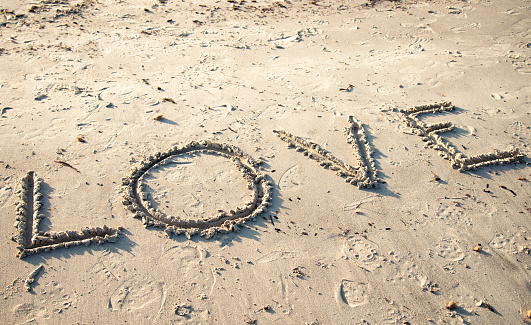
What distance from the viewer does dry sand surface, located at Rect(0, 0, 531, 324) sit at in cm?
289

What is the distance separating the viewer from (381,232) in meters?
3.39

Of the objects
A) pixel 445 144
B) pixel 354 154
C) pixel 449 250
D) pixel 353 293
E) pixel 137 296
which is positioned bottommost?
pixel 137 296

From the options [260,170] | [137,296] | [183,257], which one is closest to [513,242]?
[260,170]

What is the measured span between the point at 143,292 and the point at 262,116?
260 centimetres

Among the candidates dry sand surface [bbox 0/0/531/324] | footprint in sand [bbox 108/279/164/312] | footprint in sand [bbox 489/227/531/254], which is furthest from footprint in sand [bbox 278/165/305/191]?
footprint in sand [bbox 489/227/531/254]

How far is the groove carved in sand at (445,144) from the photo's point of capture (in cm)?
415

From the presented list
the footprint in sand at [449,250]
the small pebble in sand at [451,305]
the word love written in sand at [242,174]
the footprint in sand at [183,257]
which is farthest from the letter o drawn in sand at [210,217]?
the small pebble in sand at [451,305]

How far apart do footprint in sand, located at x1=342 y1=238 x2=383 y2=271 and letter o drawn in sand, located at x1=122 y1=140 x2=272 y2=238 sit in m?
0.89

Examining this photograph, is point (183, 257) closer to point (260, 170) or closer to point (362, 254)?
point (260, 170)

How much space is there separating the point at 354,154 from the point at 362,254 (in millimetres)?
1373

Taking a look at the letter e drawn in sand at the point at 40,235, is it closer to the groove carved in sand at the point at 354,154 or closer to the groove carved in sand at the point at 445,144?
the groove carved in sand at the point at 354,154

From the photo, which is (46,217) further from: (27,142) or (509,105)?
(509,105)

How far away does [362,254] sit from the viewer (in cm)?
318

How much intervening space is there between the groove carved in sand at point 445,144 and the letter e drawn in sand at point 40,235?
3.64 metres
